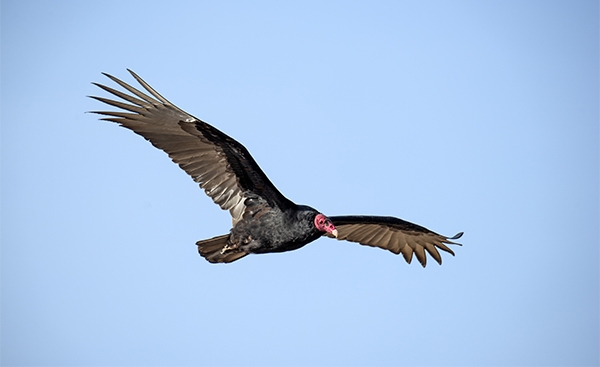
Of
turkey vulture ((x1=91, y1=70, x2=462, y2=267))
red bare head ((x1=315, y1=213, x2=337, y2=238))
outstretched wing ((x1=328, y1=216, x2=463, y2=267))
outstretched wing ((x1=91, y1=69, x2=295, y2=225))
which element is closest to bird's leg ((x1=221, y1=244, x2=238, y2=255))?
turkey vulture ((x1=91, y1=70, x2=462, y2=267))

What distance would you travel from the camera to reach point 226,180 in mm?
10102

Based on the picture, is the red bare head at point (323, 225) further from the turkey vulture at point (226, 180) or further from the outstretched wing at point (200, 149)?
the outstretched wing at point (200, 149)

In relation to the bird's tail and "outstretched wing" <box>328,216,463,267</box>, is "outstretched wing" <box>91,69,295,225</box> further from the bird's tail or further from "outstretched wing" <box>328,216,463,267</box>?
"outstretched wing" <box>328,216,463,267</box>

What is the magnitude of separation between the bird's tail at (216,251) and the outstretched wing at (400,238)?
7.70 ft

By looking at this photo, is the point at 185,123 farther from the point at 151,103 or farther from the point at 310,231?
the point at 310,231

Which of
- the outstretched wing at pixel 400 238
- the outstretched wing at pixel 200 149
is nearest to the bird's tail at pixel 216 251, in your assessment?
the outstretched wing at pixel 200 149

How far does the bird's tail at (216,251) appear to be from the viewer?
33.4 feet

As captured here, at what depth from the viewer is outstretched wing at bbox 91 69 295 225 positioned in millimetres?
9703

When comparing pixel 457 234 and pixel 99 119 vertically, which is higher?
pixel 457 234

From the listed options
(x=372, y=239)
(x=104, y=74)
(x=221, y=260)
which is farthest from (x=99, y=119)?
(x=372, y=239)

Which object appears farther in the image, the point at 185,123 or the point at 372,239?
the point at 372,239

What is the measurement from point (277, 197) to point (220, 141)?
975 millimetres

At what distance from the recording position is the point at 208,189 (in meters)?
10.1

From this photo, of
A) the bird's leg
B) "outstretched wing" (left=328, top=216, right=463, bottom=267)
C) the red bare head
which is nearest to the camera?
the red bare head
